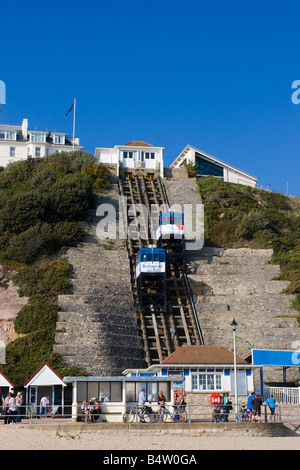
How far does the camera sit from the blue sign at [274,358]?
40.2m

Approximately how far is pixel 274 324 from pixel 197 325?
5.02m

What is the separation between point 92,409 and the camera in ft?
105

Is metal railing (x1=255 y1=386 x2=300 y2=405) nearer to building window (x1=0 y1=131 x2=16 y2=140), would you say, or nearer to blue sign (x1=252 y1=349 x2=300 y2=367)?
blue sign (x1=252 y1=349 x2=300 y2=367)

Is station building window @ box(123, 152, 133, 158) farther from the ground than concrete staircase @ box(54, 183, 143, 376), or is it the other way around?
station building window @ box(123, 152, 133, 158)

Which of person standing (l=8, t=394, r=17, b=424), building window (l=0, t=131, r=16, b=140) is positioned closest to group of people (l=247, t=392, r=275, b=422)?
person standing (l=8, t=394, r=17, b=424)

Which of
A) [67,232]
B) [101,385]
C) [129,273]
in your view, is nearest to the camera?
[101,385]

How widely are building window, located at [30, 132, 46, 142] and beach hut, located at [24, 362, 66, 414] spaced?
50.3 metres

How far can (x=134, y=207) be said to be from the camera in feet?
220

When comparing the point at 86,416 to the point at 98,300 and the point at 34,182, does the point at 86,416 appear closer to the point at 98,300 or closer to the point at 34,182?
the point at 98,300

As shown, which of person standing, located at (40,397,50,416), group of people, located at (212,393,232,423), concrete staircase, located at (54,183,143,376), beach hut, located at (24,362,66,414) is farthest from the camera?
concrete staircase, located at (54,183,143,376)

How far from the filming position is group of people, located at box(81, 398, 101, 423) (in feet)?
104

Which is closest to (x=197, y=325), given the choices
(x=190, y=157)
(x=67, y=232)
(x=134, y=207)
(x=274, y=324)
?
(x=274, y=324)

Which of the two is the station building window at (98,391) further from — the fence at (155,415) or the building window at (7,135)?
the building window at (7,135)

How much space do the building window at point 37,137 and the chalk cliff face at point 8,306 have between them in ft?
116
